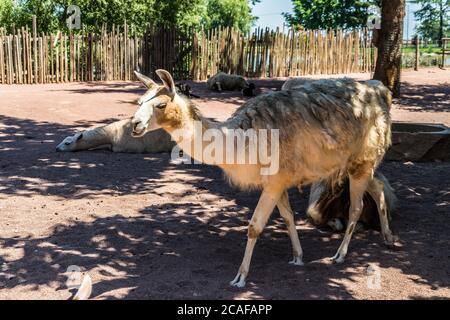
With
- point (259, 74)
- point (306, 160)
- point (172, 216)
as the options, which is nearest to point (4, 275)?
point (172, 216)

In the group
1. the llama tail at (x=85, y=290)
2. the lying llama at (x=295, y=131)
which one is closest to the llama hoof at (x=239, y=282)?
the lying llama at (x=295, y=131)

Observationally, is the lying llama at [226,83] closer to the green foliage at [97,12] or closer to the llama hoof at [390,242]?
the green foliage at [97,12]

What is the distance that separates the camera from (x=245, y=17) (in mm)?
71562

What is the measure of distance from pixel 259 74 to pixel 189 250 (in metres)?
17.7

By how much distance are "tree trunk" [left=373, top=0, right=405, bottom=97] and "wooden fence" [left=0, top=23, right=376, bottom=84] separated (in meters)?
8.42

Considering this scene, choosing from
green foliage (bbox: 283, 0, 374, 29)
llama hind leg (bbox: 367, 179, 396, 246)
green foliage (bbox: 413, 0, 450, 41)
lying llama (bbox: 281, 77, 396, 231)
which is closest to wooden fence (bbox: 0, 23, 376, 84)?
lying llama (bbox: 281, 77, 396, 231)

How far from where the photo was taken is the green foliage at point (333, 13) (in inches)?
1686

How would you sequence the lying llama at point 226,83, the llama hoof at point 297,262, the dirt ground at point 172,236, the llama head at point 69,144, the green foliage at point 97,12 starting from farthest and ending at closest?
the green foliage at point 97,12
the lying llama at point 226,83
the llama head at point 69,144
the llama hoof at point 297,262
the dirt ground at point 172,236

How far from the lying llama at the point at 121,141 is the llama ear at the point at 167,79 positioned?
565 cm

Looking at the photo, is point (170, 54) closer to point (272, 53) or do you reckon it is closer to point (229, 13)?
point (272, 53)

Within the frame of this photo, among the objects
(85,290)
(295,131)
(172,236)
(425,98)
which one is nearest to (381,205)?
(295,131)

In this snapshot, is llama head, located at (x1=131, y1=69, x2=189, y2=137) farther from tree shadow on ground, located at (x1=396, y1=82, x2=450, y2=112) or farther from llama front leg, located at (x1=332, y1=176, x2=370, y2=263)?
tree shadow on ground, located at (x1=396, y1=82, x2=450, y2=112)

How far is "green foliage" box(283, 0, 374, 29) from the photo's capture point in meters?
42.8

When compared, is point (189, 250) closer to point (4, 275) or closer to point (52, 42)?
point (4, 275)
